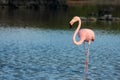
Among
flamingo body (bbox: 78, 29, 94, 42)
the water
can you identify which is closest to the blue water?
the water

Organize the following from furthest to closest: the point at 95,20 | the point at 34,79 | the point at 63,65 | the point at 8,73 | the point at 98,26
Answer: the point at 95,20 → the point at 98,26 → the point at 63,65 → the point at 8,73 → the point at 34,79

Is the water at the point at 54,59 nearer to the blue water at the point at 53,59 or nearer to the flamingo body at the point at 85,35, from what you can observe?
the blue water at the point at 53,59

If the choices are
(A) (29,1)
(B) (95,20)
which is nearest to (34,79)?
(B) (95,20)

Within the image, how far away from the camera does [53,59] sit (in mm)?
27344

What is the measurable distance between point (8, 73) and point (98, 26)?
36601 millimetres

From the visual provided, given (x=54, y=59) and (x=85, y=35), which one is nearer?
(x=85, y=35)

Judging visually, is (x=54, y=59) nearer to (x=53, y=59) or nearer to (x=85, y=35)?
(x=53, y=59)

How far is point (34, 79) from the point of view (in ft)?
67.1

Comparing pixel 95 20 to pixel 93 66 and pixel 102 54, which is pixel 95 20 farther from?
pixel 93 66

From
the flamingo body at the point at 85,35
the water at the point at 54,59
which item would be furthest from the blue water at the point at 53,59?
the flamingo body at the point at 85,35

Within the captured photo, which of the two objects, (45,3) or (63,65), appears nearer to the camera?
(63,65)

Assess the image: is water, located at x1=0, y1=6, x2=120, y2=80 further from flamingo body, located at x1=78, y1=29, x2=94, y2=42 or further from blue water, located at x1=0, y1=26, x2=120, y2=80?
flamingo body, located at x1=78, y1=29, x2=94, y2=42

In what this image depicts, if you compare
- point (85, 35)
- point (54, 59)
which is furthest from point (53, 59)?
point (85, 35)

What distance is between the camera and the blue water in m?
21.7
